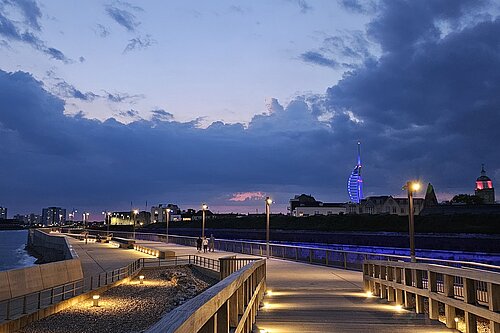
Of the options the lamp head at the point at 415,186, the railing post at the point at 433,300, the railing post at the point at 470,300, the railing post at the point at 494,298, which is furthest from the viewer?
the lamp head at the point at 415,186

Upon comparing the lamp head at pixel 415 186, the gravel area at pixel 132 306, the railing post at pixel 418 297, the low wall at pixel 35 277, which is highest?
the lamp head at pixel 415 186

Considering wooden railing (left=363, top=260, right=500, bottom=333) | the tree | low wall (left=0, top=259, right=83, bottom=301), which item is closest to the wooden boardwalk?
wooden railing (left=363, top=260, right=500, bottom=333)

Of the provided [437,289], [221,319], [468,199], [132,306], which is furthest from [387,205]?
[221,319]

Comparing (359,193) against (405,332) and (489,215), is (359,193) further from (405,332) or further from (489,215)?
(405,332)

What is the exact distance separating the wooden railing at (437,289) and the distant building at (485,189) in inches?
6842

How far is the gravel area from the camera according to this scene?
1983 cm

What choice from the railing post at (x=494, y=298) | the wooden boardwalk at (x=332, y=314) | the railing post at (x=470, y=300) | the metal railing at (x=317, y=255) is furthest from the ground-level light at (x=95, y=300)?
the railing post at (x=494, y=298)

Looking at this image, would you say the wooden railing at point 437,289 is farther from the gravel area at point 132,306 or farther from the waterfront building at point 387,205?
the waterfront building at point 387,205

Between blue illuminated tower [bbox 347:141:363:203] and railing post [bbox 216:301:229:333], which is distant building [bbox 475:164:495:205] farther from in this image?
railing post [bbox 216:301:229:333]

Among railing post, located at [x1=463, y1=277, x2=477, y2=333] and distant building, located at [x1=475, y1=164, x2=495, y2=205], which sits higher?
distant building, located at [x1=475, y1=164, x2=495, y2=205]

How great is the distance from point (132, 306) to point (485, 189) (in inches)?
6920

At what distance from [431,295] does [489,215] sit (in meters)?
107

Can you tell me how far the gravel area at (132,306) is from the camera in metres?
19.8

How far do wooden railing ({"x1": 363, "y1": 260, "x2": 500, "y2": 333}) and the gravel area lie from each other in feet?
36.2
